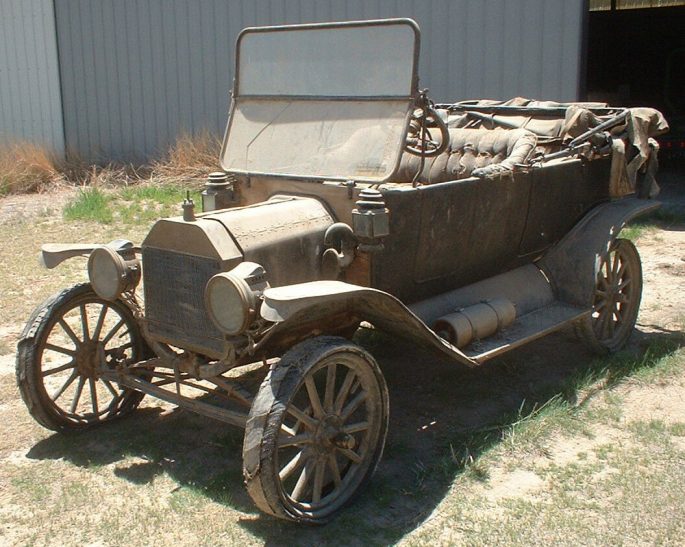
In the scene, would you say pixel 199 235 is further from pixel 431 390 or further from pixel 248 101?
pixel 431 390

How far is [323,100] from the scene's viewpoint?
4461 millimetres

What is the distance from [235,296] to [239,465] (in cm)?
96

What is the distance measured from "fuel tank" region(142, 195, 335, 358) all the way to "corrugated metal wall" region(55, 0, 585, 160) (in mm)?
6139

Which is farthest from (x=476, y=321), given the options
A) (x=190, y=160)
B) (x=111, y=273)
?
(x=190, y=160)

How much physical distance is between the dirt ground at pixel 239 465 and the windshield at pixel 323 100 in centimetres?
134

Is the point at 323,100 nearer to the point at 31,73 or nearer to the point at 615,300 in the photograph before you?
the point at 615,300

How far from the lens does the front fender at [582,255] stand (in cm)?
495

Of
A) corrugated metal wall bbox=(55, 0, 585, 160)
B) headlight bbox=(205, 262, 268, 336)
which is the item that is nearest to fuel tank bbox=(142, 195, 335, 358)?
headlight bbox=(205, 262, 268, 336)

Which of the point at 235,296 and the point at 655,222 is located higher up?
the point at 235,296

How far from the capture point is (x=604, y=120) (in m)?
5.49

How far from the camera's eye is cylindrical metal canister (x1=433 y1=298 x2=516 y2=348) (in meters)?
4.17


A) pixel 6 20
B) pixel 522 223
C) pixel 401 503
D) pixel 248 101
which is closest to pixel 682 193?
pixel 522 223

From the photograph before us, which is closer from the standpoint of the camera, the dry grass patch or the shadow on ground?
the shadow on ground

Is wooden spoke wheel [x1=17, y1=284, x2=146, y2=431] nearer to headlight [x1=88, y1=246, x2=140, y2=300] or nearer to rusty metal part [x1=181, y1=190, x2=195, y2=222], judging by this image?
headlight [x1=88, y1=246, x2=140, y2=300]
